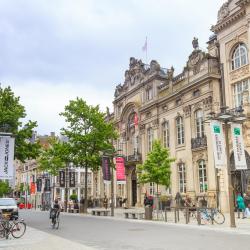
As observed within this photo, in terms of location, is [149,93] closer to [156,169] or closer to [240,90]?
[240,90]

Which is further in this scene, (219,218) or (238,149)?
(219,218)

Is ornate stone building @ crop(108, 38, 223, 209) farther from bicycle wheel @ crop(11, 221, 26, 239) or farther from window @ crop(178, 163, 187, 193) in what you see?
bicycle wheel @ crop(11, 221, 26, 239)

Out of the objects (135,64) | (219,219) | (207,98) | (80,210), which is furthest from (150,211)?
(135,64)

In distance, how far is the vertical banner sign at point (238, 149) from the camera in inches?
771

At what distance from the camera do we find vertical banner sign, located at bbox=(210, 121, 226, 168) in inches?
754

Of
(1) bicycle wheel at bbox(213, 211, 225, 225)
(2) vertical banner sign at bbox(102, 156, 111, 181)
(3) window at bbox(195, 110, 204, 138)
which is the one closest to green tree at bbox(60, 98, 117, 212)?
(2) vertical banner sign at bbox(102, 156, 111, 181)

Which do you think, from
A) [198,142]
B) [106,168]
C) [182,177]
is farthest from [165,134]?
[106,168]

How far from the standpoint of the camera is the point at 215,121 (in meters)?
19.6

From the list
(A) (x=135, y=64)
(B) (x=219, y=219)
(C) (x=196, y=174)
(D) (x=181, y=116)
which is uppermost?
(A) (x=135, y=64)

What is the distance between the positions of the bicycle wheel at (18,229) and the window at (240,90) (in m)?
18.9

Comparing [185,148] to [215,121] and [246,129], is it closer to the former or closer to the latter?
[246,129]

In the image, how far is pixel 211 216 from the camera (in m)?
20.2

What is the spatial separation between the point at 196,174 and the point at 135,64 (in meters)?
17.6

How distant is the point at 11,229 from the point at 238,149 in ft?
36.0
